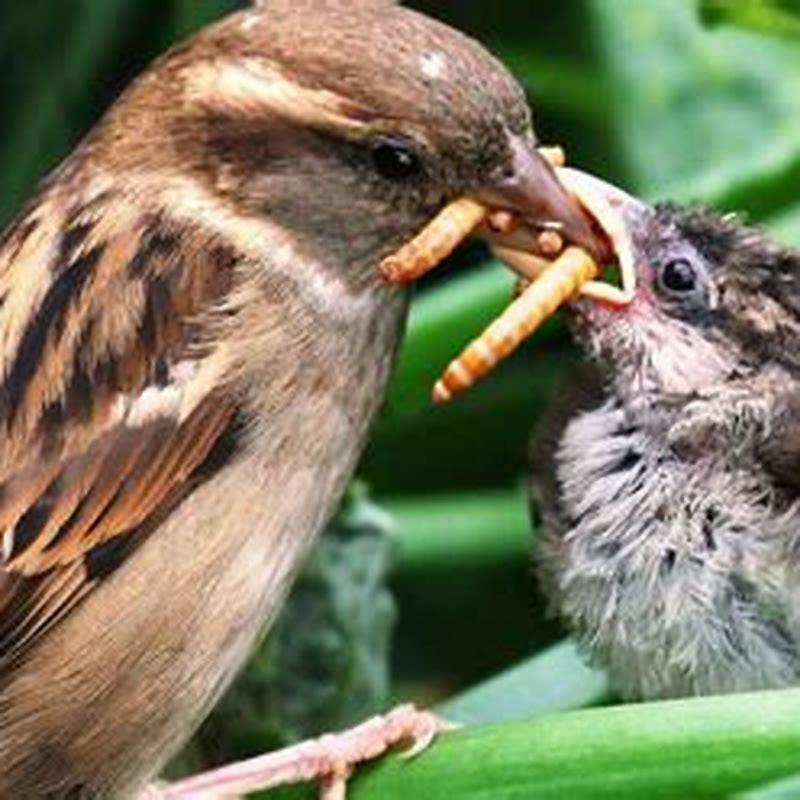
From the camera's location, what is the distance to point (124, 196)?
11.6ft

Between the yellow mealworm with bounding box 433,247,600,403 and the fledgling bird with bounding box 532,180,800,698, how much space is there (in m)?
0.17

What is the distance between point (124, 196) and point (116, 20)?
4.43 feet

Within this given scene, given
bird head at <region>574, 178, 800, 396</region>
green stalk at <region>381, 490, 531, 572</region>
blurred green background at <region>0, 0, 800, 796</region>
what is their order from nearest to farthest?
bird head at <region>574, 178, 800, 396</region>, blurred green background at <region>0, 0, 800, 796</region>, green stalk at <region>381, 490, 531, 572</region>

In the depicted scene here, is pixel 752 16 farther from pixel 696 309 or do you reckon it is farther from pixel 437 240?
pixel 437 240

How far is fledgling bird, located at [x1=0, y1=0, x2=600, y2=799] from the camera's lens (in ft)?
11.0

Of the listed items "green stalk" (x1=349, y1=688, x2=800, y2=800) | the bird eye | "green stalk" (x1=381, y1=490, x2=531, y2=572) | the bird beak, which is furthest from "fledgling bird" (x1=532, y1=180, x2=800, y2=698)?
"green stalk" (x1=381, y1=490, x2=531, y2=572)

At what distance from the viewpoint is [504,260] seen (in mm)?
3488

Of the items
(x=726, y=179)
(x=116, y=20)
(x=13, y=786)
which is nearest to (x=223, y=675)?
(x=13, y=786)

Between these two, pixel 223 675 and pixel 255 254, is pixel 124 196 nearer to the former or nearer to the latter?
pixel 255 254

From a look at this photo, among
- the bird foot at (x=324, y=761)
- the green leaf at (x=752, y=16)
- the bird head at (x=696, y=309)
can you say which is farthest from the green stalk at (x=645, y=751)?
the green leaf at (x=752, y=16)

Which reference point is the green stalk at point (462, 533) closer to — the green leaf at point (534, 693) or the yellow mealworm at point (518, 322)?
the green leaf at point (534, 693)

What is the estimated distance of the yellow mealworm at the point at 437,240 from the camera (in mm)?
3381

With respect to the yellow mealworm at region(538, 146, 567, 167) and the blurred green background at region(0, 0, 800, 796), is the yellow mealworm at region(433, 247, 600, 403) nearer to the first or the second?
the yellow mealworm at region(538, 146, 567, 167)

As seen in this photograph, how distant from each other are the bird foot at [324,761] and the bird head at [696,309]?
1.74 feet
